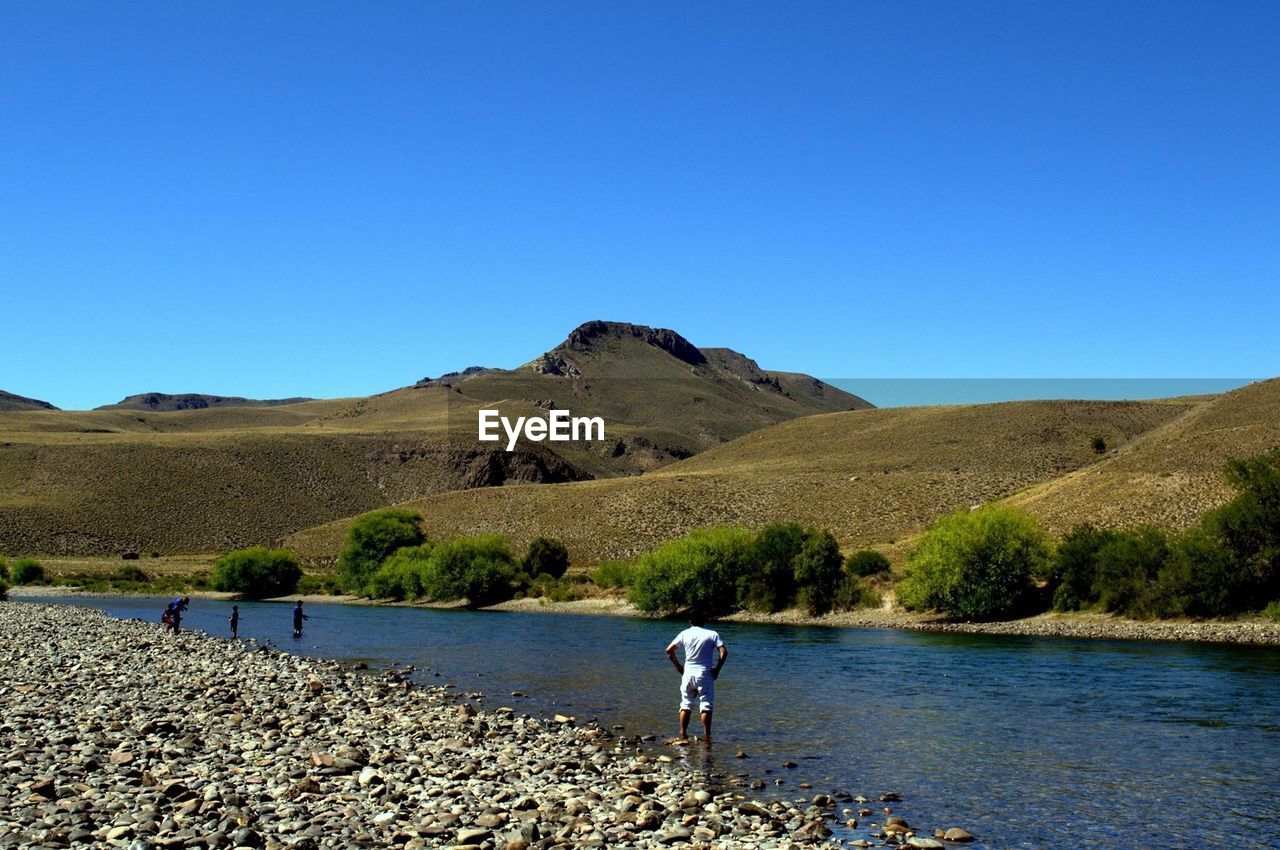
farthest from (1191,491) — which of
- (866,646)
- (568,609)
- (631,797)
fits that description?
(631,797)

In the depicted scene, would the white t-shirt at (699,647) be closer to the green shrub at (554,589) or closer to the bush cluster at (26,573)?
the green shrub at (554,589)

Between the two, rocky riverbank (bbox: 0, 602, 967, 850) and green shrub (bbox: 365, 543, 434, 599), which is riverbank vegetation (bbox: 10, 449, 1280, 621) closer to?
green shrub (bbox: 365, 543, 434, 599)

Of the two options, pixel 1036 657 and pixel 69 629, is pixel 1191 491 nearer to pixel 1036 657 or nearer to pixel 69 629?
pixel 1036 657

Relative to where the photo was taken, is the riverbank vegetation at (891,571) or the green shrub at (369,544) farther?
the green shrub at (369,544)

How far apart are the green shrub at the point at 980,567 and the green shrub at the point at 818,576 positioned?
570 cm

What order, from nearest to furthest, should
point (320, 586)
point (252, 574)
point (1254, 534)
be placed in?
point (1254, 534), point (252, 574), point (320, 586)

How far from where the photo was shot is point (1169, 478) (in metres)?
73.2

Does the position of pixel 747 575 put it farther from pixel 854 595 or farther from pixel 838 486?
pixel 838 486

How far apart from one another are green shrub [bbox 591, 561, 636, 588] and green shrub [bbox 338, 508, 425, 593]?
24.7 metres

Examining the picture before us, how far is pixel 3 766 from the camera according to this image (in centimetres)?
1595

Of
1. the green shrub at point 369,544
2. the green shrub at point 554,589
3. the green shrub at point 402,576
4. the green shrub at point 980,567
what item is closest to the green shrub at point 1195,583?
the green shrub at point 980,567

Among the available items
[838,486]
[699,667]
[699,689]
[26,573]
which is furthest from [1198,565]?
[26,573]

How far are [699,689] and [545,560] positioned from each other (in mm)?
73867

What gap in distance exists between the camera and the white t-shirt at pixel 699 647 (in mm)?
19828
